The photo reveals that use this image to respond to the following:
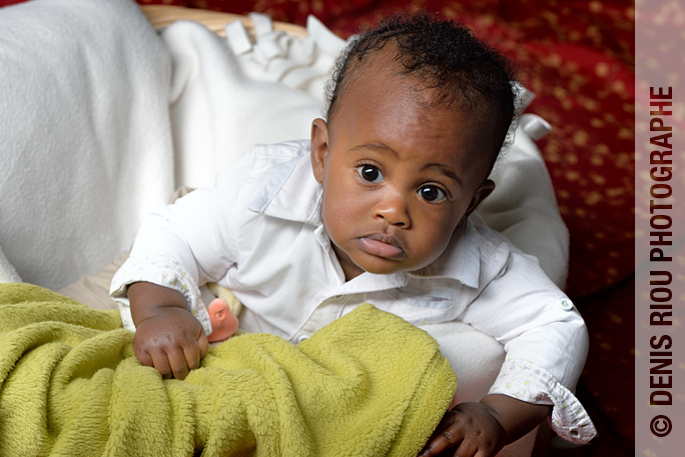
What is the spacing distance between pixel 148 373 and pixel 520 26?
6.54 ft

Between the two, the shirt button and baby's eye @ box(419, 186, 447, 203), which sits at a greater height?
baby's eye @ box(419, 186, 447, 203)

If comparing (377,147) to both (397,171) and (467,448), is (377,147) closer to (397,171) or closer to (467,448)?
(397,171)

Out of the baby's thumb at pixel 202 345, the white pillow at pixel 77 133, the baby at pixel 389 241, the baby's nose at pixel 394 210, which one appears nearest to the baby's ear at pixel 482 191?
the baby at pixel 389 241

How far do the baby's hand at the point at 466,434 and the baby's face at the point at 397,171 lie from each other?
17 centimetres

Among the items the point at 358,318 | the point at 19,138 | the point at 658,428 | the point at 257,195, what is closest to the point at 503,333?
the point at 358,318

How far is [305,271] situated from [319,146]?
0.58 ft

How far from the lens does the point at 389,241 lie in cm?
72

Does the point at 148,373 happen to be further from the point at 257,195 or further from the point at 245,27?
the point at 245,27

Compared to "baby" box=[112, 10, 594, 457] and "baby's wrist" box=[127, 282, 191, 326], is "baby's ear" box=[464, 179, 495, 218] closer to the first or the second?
"baby" box=[112, 10, 594, 457]

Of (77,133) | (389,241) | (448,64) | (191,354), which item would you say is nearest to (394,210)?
(389,241)

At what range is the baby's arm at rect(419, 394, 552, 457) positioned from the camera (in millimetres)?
679

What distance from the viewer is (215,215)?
2.95 feet

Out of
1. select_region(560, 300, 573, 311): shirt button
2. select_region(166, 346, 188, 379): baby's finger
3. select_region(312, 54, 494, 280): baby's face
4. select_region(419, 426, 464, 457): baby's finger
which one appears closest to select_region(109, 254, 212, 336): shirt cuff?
select_region(166, 346, 188, 379): baby's finger

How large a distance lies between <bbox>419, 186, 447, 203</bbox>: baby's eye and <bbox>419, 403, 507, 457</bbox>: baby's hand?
23 centimetres
